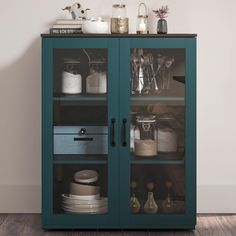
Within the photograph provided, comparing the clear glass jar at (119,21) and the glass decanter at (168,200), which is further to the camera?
the clear glass jar at (119,21)

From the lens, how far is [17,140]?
13.7 feet

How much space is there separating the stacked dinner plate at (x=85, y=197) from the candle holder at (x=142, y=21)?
992 mm

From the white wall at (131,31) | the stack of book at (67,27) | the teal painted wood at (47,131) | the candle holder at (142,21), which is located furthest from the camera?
the white wall at (131,31)

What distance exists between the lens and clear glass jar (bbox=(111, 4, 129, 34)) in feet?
12.7

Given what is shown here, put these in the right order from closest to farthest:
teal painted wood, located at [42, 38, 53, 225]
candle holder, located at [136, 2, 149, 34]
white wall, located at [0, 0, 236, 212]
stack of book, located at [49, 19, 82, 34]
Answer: teal painted wood, located at [42, 38, 53, 225] < stack of book, located at [49, 19, 82, 34] < candle holder, located at [136, 2, 149, 34] < white wall, located at [0, 0, 236, 212]

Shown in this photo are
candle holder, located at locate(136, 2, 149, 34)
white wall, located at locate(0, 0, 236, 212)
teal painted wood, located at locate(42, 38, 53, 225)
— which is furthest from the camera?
white wall, located at locate(0, 0, 236, 212)

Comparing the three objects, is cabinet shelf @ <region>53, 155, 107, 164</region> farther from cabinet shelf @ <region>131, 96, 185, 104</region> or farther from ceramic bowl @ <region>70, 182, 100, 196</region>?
cabinet shelf @ <region>131, 96, 185, 104</region>

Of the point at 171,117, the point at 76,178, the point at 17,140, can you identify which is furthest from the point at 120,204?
the point at 17,140

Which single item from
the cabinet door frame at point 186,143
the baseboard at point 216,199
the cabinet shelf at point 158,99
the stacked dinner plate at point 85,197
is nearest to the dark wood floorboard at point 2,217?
the stacked dinner plate at point 85,197

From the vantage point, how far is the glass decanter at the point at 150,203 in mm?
3711

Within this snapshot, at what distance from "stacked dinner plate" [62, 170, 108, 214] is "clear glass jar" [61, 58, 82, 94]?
0.52 metres

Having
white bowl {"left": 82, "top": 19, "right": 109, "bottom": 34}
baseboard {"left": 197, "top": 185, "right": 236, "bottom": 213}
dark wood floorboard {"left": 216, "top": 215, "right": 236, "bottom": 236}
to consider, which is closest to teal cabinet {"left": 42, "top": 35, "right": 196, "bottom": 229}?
white bowl {"left": 82, "top": 19, "right": 109, "bottom": 34}

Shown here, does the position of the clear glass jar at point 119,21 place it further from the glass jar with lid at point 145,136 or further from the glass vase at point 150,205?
the glass vase at point 150,205

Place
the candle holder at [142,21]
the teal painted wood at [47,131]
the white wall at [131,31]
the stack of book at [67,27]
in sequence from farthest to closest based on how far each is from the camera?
the white wall at [131,31] < the candle holder at [142,21] < the stack of book at [67,27] < the teal painted wood at [47,131]
